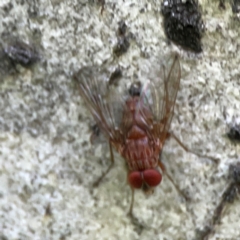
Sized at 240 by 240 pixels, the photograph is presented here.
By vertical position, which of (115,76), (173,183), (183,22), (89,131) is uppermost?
(183,22)

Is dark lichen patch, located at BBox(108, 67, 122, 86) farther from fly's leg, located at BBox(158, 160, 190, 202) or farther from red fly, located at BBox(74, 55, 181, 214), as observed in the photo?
fly's leg, located at BBox(158, 160, 190, 202)

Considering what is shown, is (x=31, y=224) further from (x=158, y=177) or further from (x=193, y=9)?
(x=193, y=9)

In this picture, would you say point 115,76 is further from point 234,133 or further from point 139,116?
point 234,133

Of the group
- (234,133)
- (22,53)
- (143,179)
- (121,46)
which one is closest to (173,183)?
(143,179)

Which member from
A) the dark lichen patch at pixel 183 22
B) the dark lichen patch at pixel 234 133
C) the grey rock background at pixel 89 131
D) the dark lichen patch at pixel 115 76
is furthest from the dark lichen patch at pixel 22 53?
the dark lichen patch at pixel 234 133

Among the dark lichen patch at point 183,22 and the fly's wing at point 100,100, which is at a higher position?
the dark lichen patch at point 183,22

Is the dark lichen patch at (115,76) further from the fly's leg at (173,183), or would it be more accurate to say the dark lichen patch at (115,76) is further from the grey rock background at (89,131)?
the fly's leg at (173,183)

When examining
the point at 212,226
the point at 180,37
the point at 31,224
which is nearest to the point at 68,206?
the point at 31,224
